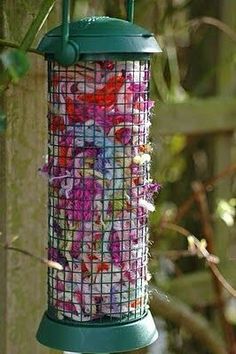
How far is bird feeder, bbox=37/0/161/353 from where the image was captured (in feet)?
5.62

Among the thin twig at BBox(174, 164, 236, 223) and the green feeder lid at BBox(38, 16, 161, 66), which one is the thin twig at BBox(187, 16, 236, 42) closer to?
the thin twig at BBox(174, 164, 236, 223)

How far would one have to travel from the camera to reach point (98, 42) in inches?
64.0

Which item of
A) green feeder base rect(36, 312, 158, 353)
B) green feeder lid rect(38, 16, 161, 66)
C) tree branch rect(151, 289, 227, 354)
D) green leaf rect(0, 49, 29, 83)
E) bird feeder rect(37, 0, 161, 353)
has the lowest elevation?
tree branch rect(151, 289, 227, 354)

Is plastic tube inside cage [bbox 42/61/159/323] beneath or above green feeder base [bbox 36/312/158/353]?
above

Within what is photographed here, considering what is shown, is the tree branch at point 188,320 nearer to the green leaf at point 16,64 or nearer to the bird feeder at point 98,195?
the bird feeder at point 98,195

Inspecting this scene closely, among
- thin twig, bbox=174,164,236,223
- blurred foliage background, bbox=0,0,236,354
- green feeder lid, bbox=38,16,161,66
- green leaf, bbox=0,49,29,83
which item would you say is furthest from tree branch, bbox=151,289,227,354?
green leaf, bbox=0,49,29,83

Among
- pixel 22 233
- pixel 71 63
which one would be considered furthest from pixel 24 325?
pixel 71 63

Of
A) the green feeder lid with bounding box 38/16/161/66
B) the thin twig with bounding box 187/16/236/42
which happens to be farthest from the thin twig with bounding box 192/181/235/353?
the green feeder lid with bounding box 38/16/161/66

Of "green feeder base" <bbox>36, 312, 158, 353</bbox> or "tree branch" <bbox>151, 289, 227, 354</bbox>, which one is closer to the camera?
"green feeder base" <bbox>36, 312, 158, 353</bbox>

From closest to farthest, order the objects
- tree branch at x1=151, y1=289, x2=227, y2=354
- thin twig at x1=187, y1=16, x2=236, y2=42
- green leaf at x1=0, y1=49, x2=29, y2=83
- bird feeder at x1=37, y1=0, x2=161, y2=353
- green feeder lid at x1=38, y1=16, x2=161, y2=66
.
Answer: green leaf at x1=0, y1=49, x2=29, y2=83, green feeder lid at x1=38, y1=16, x2=161, y2=66, bird feeder at x1=37, y1=0, x2=161, y2=353, tree branch at x1=151, y1=289, x2=227, y2=354, thin twig at x1=187, y1=16, x2=236, y2=42

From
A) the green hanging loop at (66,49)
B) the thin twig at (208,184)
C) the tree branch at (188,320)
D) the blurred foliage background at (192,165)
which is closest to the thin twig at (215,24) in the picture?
the blurred foliage background at (192,165)

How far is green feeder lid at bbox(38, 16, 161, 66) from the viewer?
5.28 ft

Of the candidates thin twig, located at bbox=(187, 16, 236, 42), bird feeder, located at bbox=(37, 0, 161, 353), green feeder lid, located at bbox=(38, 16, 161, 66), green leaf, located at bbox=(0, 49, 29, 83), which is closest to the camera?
green leaf, located at bbox=(0, 49, 29, 83)

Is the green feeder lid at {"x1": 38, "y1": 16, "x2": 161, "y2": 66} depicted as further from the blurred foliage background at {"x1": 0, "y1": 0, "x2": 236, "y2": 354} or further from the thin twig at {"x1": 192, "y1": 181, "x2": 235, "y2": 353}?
the thin twig at {"x1": 192, "y1": 181, "x2": 235, "y2": 353}
